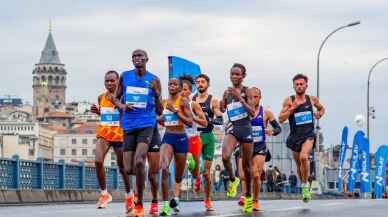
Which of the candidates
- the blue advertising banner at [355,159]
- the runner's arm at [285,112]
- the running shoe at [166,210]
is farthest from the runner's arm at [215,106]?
the blue advertising banner at [355,159]

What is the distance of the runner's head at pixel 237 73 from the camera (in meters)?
18.5

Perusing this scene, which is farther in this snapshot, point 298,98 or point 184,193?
point 184,193

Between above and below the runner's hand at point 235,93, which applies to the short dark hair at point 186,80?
above

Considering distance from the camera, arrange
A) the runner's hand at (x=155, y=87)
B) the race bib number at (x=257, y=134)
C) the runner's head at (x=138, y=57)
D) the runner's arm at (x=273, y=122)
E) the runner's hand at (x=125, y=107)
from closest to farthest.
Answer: the runner's hand at (x=125, y=107), the runner's head at (x=138, y=57), the runner's hand at (x=155, y=87), the race bib number at (x=257, y=134), the runner's arm at (x=273, y=122)

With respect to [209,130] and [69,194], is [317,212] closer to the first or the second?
[209,130]

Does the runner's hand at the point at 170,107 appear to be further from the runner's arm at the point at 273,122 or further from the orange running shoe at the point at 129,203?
the runner's arm at the point at 273,122

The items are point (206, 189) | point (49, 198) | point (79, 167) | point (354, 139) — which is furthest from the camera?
point (354, 139)

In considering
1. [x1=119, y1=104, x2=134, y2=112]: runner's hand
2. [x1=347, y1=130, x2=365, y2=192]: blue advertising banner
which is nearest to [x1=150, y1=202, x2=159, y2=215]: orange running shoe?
[x1=119, y1=104, x2=134, y2=112]: runner's hand

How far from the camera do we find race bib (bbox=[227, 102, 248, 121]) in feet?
61.3

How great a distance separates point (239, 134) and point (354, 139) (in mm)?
39603

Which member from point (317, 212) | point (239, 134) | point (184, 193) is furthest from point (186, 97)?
point (184, 193)

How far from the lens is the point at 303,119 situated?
69.5ft

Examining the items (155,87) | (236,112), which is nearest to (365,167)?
(236,112)

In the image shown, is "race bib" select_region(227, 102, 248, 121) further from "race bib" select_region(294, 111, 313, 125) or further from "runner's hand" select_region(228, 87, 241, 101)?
"race bib" select_region(294, 111, 313, 125)
